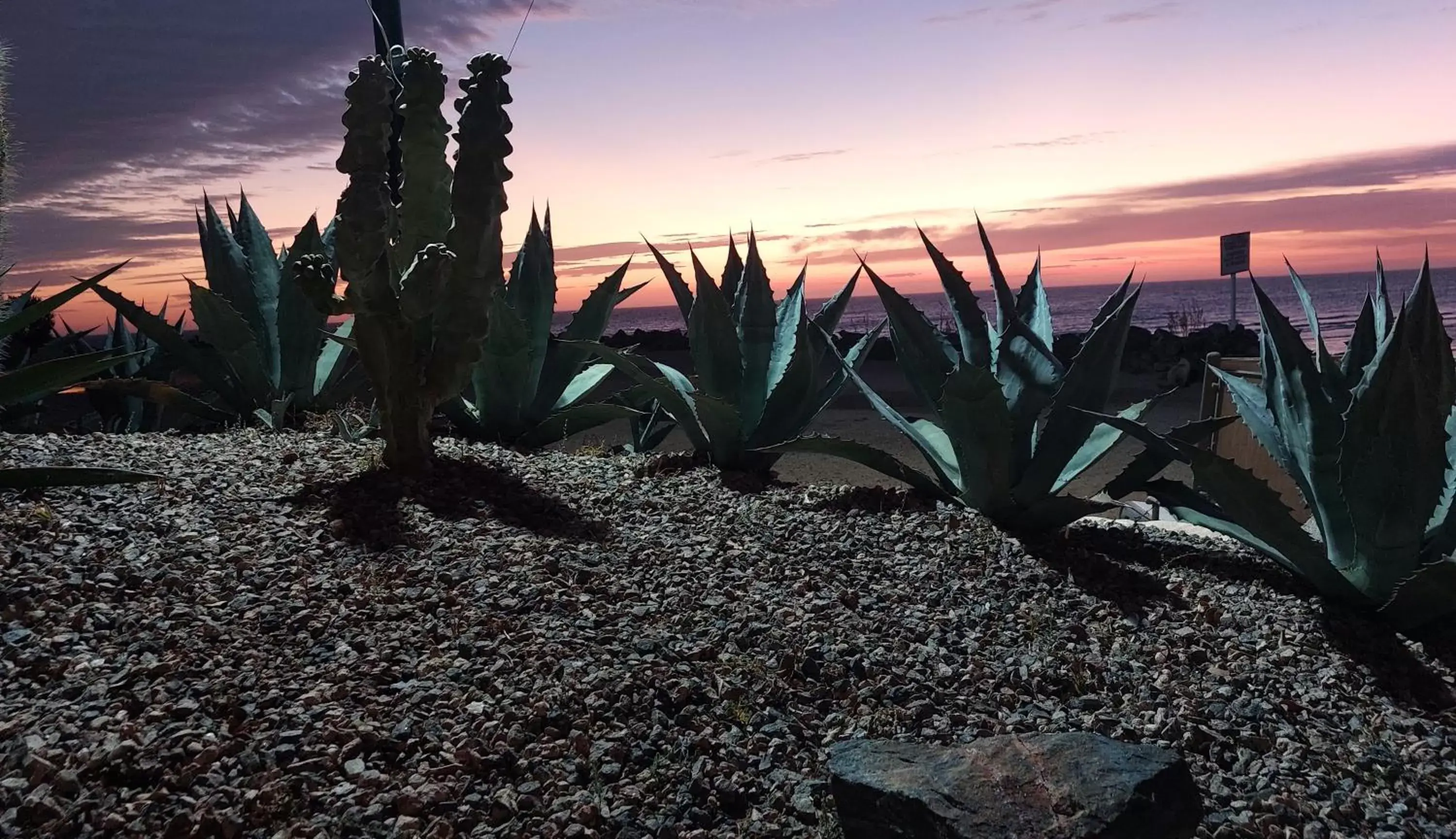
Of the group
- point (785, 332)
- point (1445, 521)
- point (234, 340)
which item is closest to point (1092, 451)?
point (1445, 521)

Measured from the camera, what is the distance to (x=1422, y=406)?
2420 millimetres

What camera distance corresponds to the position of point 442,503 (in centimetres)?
313

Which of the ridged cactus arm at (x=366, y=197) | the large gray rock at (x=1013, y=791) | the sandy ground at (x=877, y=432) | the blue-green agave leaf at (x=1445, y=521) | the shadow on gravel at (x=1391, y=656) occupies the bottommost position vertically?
the sandy ground at (x=877, y=432)

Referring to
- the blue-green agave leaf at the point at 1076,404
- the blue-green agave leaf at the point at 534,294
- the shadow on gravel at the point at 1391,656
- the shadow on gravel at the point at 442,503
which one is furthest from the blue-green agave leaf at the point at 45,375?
the shadow on gravel at the point at 1391,656

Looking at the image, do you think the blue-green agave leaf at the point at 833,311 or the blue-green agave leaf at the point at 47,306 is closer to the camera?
the blue-green agave leaf at the point at 47,306

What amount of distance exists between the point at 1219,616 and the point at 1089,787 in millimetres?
1063

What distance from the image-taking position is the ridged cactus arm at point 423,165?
11.6 feet

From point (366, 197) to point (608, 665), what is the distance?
1.87 metres

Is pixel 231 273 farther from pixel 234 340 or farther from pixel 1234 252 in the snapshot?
pixel 1234 252

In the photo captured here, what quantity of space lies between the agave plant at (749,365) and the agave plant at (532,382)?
16.1 inches

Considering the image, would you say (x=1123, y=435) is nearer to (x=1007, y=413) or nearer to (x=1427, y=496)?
(x=1007, y=413)

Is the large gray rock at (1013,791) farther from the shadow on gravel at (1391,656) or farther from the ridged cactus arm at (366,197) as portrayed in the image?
the ridged cactus arm at (366,197)

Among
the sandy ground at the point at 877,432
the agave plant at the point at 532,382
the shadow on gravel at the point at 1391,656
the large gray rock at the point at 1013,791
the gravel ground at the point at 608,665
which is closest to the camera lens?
the large gray rock at the point at 1013,791

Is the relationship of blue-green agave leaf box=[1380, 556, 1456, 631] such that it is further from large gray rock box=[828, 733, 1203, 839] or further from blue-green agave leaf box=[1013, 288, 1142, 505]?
large gray rock box=[828, 733, 1203, 839]
